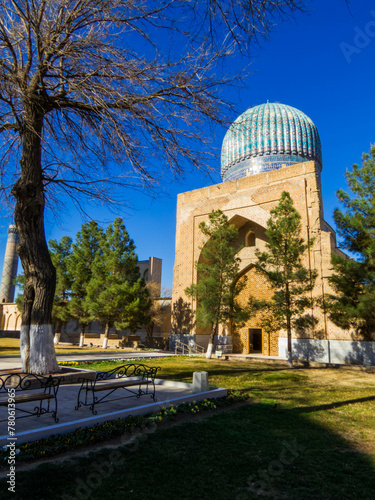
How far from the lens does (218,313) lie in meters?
18.2

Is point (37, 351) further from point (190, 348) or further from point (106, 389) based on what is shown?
point (190, 348)

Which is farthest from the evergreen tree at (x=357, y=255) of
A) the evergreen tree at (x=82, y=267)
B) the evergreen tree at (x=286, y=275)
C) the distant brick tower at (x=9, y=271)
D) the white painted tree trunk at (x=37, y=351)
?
the distant brick tower at (x=9, y=271)

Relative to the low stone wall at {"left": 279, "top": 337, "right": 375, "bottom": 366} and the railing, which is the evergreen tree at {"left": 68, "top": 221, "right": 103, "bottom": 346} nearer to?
the railing

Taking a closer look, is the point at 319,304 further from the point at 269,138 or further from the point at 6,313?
the point at 6,313

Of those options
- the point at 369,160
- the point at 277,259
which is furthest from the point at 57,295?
the point at 369,160

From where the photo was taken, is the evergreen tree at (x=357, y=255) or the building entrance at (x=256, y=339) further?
the building entrance at (x=256, y=339)

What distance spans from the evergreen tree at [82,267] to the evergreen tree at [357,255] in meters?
15.7

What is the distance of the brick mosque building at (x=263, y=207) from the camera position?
18.0m

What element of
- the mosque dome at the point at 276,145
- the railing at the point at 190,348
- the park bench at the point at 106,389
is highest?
the mosque dome at the point at 276,145

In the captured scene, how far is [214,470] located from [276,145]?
23937 millimetres

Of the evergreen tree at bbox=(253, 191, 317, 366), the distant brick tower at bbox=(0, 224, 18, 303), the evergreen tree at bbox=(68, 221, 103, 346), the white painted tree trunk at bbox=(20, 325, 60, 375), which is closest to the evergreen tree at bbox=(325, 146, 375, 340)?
the evergreen tree at bbox=(253, 191, 317, 366)

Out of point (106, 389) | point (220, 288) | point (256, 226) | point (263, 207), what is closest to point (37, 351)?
point (106, 389)

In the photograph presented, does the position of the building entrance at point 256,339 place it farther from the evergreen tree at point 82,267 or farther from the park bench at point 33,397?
the park bench at point 33,397

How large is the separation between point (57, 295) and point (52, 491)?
2377 cm
